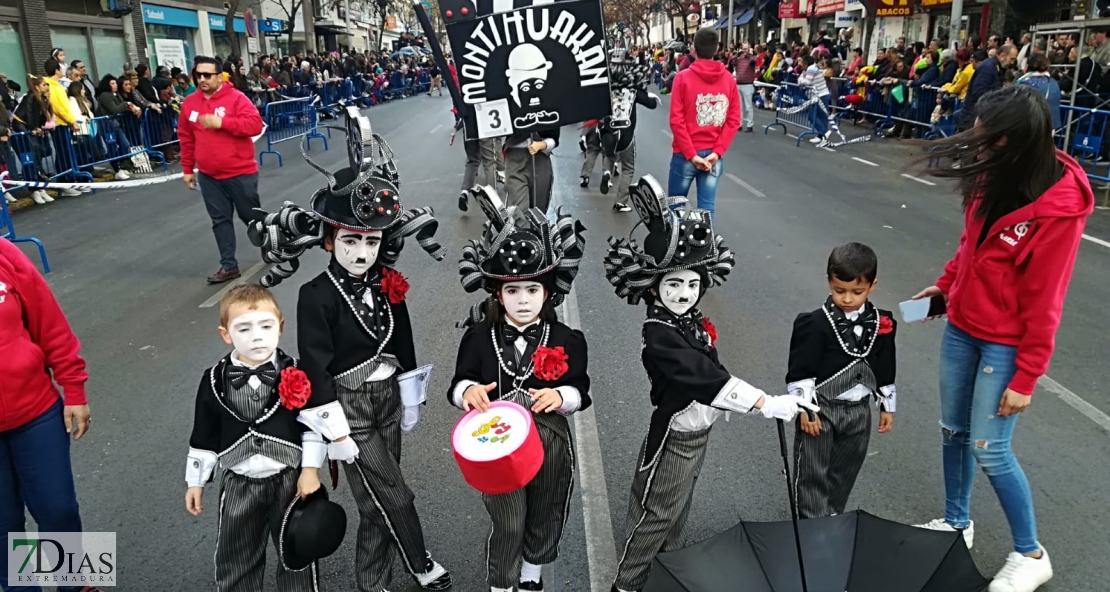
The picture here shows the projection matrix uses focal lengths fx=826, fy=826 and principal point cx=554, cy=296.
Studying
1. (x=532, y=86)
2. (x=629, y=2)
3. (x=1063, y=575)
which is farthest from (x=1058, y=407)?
(x=629, y=2)

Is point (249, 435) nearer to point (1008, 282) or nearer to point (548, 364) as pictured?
point (548, 364)

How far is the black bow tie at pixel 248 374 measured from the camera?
277cm

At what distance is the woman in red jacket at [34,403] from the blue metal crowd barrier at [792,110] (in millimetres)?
17597

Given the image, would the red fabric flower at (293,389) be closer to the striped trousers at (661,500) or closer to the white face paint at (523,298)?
the white face paint at (523,298)

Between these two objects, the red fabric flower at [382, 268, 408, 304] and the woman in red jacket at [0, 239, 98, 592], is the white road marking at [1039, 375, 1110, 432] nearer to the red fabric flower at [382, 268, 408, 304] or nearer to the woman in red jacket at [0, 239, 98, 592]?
the red fabric flower at [382, 268, 408, 304]

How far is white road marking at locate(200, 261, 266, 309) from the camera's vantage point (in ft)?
23.4

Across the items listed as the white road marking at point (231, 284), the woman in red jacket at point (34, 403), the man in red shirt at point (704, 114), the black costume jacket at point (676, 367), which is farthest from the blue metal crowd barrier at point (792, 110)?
the woman in red jacket at point (34, 403)

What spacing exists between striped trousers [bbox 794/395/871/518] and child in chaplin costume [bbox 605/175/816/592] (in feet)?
1.59

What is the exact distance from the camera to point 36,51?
21.7 meters

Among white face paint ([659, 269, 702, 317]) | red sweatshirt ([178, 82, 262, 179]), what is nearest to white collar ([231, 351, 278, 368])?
white face paint ([659, 269, 702, 317])

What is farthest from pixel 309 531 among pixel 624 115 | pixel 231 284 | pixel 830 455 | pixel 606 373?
pixel 624 115

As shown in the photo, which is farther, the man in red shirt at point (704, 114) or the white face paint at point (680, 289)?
the man in red shirt at point (704, 114)

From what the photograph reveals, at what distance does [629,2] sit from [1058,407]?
7078 cm

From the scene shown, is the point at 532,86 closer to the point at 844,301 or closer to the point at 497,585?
the point at 844,301
